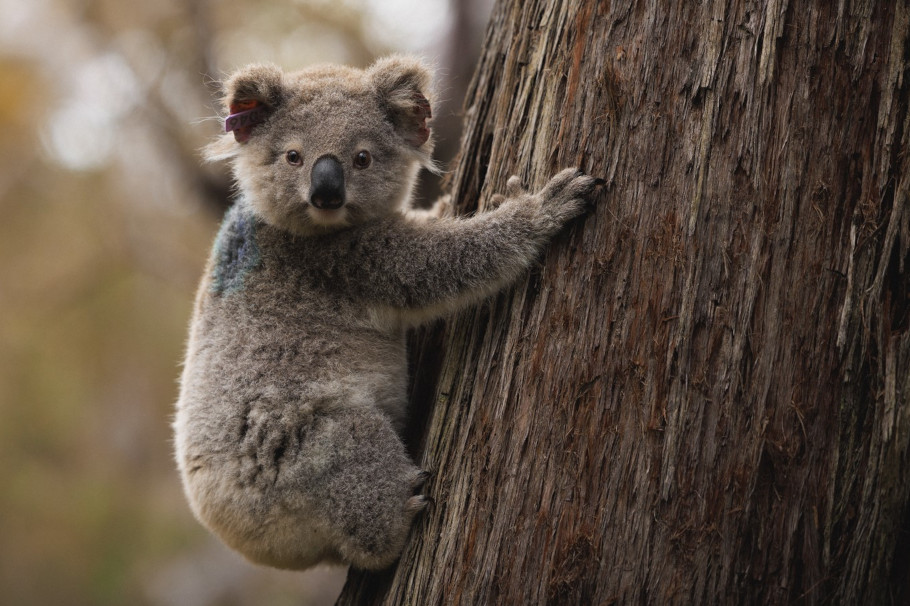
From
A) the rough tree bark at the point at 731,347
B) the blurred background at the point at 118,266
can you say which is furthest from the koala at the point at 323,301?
the blurred background at the point at 118,266

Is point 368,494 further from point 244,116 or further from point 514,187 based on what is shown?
point 244,116

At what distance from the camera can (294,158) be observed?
3.03m

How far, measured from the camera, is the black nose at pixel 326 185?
2.79m

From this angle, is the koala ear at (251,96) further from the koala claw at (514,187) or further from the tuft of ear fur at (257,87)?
the koala claw at (514,187)

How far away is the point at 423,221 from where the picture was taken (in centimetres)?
310

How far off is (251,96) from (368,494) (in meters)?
1.68

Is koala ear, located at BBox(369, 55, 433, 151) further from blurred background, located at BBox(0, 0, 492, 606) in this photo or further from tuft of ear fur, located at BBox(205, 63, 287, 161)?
blurred background, located at BBox(0, 0, 492, 606)

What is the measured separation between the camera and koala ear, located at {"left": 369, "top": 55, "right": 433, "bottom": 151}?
315 centimetres

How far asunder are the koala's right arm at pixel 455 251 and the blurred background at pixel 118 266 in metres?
3.57

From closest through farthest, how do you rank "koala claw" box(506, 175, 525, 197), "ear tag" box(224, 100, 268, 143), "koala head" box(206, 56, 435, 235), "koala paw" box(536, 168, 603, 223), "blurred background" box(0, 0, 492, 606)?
"koala paw" box(536, 168, 603, 223) < "koala claw" box(506, 175, 525, 197) < "koala head" box(206, 56, 435, 235) < "ear tag" box(224, 100, 268, 143) < "blurred background" box(0, 0, 492, 606)

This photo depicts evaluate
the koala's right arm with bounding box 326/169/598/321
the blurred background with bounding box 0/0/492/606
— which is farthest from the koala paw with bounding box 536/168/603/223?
the blurred background with bounding box 0/0/492/606

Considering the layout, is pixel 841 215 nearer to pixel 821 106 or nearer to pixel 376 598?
pixel 821 106

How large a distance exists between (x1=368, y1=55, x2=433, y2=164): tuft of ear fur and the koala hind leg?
4.37 feet

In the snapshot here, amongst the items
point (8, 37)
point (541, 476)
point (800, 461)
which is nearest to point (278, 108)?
point (541, 476)
